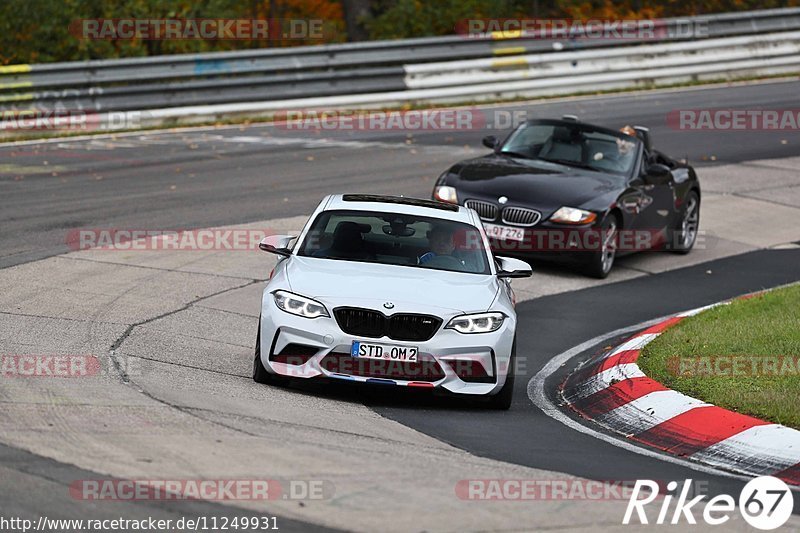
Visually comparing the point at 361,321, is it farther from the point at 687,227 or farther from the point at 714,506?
the point at 687,227

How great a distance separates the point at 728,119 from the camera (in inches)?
1049

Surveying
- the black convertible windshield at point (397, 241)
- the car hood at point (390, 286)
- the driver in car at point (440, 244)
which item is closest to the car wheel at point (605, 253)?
the black convertible windshield at point (397, 241)

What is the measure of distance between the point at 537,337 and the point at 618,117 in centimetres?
1384

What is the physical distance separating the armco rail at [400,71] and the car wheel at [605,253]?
10856 millimetres

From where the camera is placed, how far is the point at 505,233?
14.7m

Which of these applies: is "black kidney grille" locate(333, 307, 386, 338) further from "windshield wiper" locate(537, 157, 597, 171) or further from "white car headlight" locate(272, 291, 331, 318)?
"windshield wiper" locate(537, 157, 597, 171)

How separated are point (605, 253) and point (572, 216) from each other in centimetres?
78

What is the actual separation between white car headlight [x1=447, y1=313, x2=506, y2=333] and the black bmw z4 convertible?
16.8ft

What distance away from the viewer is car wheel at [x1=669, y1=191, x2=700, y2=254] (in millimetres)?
17062

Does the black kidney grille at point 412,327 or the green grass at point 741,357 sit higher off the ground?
the black kidney grille at point 412,327

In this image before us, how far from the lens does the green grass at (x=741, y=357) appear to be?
925 cm

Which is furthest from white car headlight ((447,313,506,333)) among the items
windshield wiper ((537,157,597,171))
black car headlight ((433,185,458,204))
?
windshield wiper ((537,157,597,171))

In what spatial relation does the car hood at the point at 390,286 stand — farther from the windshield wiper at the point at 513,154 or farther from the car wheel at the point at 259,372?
the windshield wiper at the point at 513,154

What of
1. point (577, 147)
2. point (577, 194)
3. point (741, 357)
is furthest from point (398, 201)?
point (577, 147)
